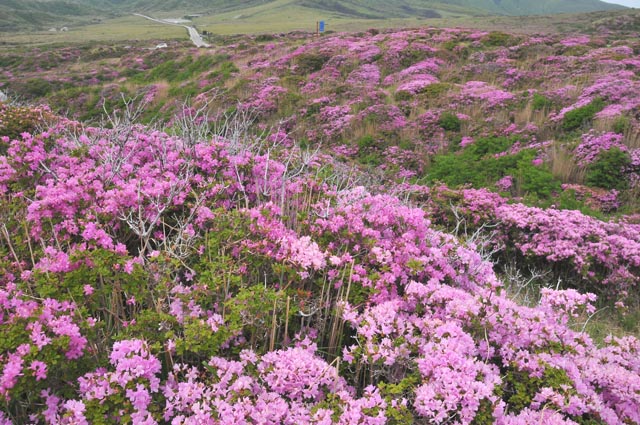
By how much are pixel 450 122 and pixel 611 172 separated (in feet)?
14.4

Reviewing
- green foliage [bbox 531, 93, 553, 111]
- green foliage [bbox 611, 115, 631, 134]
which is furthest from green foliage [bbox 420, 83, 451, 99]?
green foliage [bbox 611, 115, 631, 134]

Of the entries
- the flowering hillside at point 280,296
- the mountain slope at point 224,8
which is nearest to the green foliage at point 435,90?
the flowering hillside at point 280,296

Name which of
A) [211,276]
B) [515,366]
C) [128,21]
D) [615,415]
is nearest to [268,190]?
[211,276]

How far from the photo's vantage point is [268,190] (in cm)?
427

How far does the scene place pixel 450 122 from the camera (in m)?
11.3

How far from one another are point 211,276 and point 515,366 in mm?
2099

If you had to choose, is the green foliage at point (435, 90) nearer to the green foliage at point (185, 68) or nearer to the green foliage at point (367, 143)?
the green foliage at point (367, 143)

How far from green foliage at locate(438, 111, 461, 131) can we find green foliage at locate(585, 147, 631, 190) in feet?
12.9

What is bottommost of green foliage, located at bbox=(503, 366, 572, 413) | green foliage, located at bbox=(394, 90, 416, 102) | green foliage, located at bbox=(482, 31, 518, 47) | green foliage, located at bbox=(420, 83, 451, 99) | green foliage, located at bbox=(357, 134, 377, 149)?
green foliage, located at bbox=(357, 134, 377, 149)

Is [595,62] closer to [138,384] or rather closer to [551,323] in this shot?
[551,323]

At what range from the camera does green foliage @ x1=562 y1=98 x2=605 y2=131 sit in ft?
32.1

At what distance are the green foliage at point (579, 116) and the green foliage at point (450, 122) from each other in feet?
8.60

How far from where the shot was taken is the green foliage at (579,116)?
9781 mm

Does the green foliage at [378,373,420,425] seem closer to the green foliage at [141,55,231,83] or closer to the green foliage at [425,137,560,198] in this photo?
the green foliage at [425,137,560,198]
